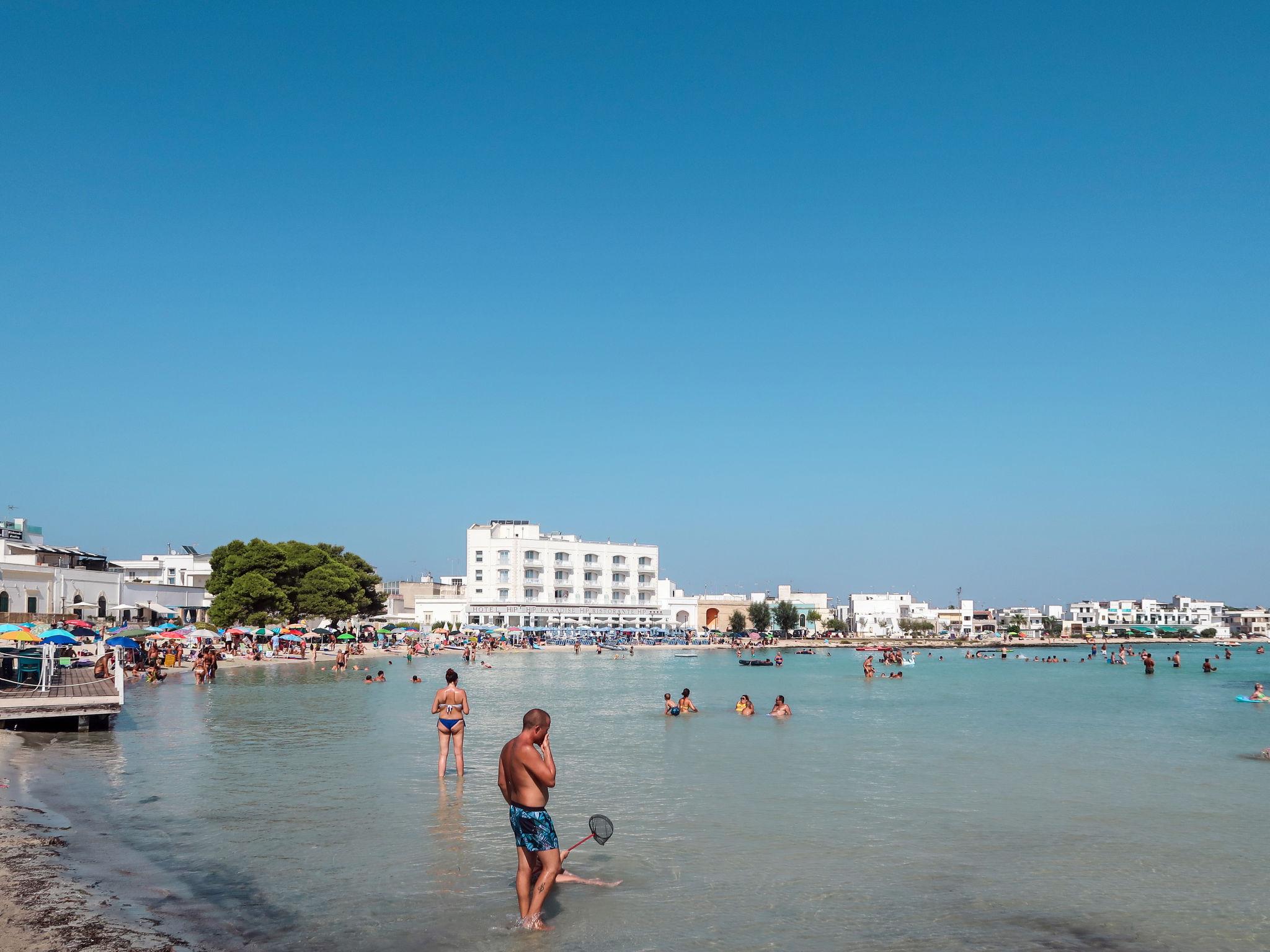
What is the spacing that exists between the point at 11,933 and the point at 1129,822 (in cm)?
1478

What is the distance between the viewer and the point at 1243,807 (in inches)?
→ 661

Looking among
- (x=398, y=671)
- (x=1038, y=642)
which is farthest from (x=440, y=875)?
(x=1038, y=642)

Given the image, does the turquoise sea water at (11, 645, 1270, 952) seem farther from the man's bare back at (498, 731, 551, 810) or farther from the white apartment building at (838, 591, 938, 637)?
the white apartment building at (838, 591, 938, 637)

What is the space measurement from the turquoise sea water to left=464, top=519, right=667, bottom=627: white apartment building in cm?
8579

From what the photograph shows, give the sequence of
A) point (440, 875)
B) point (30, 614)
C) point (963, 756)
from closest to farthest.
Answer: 1. point (440, 875)
2. point (963, 756)
3. point (30, 614)

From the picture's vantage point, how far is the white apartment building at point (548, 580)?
384 ft

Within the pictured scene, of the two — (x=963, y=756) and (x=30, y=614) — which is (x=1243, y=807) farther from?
(x=30, y=614)

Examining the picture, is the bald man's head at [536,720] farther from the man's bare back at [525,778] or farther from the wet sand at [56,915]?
the wet sand at [56,915]

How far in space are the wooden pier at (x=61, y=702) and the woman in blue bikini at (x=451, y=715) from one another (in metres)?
11.8

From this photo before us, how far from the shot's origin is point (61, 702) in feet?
76.3

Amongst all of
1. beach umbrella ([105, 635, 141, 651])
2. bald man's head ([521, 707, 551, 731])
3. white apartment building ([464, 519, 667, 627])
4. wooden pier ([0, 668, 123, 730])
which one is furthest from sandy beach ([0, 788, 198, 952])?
white apartment building ([464, 519, 667, 627])

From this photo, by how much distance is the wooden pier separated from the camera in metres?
22.6

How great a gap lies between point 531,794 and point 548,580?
11109cm

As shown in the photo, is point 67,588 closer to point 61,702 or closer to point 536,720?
point 61,702
